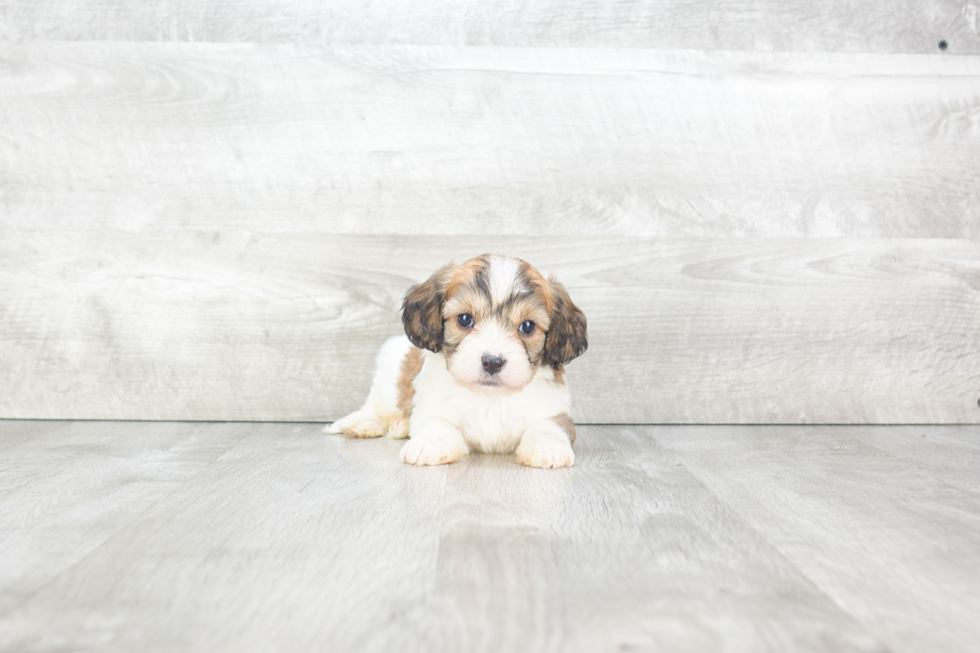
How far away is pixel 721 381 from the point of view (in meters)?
2.57

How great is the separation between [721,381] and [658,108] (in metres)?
0.91

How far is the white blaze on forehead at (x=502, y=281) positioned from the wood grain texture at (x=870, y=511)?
0.60 meters

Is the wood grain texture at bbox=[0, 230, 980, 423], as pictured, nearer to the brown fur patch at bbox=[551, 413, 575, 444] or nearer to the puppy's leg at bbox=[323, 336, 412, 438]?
the puppy's leg at bbox=[323, 336, 412, 438]

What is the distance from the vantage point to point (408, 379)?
2232 millimetres

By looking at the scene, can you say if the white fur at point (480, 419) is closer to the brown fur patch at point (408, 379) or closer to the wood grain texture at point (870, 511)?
the brown fur patch at point (408, 379)

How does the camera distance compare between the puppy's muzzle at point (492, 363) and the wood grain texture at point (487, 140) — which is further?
the wood grain texture at point (487, 140)

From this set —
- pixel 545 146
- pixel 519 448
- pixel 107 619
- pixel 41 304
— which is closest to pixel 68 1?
pixel 41 304

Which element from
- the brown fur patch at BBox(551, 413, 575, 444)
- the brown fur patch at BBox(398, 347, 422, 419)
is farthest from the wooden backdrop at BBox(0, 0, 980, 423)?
the brown fur patch at BBox(551, 413, 575, 444)

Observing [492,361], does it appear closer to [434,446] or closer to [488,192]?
[434,446]

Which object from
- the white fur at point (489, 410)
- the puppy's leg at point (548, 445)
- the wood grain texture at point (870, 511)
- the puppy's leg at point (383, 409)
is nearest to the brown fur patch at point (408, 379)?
the puppy's leg at point (383, 409)

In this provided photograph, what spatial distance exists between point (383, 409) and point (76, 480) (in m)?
0.89

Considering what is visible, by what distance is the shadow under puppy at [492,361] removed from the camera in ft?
6.11

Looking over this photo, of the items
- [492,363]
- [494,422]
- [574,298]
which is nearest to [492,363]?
[492,363]

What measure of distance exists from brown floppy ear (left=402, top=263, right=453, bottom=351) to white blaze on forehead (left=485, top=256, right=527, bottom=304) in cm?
13
